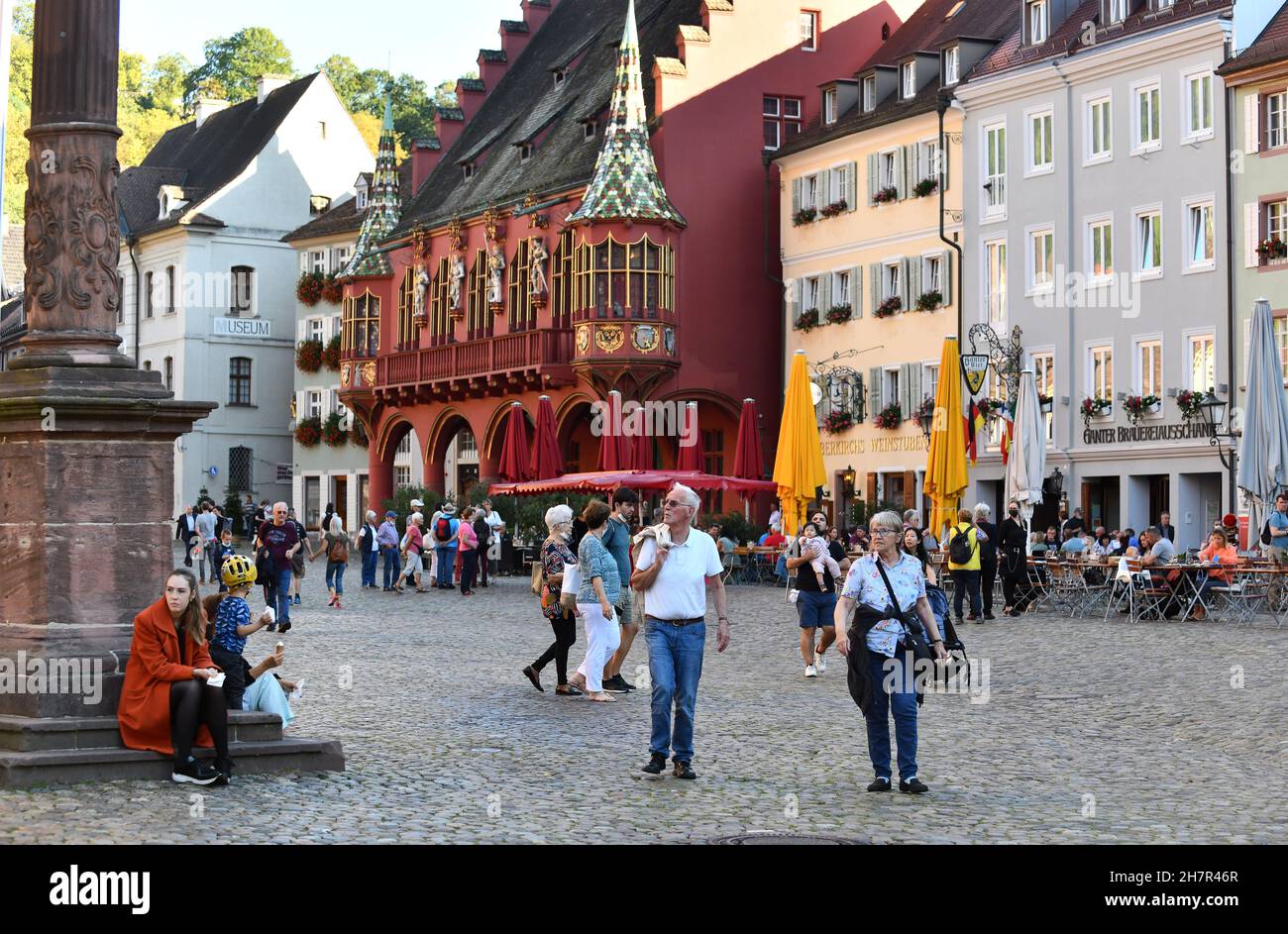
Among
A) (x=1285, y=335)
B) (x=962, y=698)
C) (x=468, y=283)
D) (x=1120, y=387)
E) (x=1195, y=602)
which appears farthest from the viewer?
(x=468, y=283)

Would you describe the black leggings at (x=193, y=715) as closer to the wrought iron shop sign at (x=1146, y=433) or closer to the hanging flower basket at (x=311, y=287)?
the wrought iron shop sign at (x=1146, y=433)

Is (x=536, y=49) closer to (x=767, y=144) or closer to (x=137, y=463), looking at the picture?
(x=767, y=144)

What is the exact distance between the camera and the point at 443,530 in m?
37.4

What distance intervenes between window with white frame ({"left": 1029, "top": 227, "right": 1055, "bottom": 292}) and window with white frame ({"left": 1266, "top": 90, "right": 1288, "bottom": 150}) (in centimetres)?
590

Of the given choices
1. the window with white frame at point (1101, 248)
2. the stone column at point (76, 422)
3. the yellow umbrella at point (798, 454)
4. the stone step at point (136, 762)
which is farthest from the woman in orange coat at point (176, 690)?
the window with white frame at point (1101, 248)

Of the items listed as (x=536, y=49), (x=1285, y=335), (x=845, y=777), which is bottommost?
(x=845, y=777)

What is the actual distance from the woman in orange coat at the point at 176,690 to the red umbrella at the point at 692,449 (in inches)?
1482

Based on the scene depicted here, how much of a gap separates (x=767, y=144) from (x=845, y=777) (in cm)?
4067

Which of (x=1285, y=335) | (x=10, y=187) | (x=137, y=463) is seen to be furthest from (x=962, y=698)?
(x=10, y=187)

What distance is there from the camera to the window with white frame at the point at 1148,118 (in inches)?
1633

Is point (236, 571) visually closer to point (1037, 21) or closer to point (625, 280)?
point (1037, 21)

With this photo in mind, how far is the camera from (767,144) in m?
51.8

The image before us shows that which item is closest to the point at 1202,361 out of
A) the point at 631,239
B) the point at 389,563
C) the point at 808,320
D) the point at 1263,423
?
the point at 1263,423
